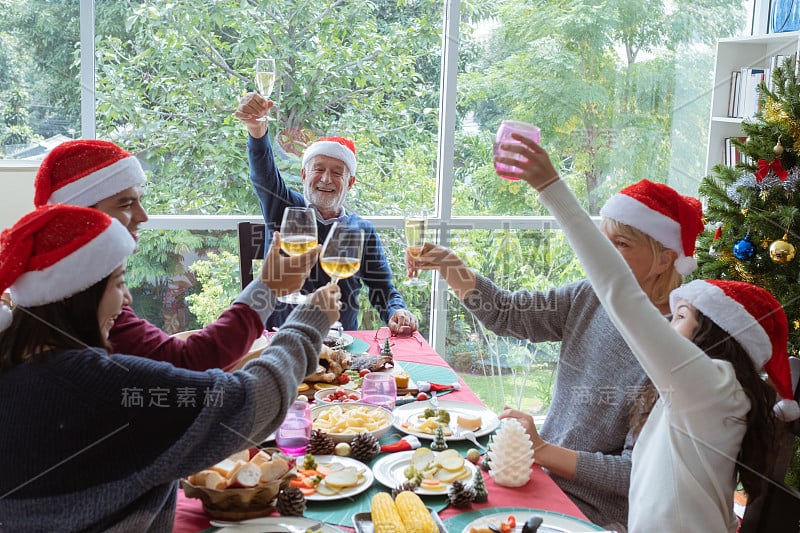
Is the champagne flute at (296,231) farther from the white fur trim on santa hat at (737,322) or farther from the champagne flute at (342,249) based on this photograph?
the white fur trim on santa hat at (737,322)

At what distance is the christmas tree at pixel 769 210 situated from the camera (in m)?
2.96

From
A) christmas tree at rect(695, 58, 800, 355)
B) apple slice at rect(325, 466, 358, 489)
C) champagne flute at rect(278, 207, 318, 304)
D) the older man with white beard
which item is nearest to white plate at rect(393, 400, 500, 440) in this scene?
apple slice at rect(325, 466, 358, 489)

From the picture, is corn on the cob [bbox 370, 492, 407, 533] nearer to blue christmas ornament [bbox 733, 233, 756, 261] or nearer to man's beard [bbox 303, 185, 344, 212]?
man's beard [bbox 303, 185, 344, 212]

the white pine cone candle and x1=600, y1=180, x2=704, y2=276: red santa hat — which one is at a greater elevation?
x1=600, y1=180, x2=704, y2=276: red santa hat

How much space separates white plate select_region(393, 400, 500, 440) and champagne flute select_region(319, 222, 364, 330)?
1.22 feet

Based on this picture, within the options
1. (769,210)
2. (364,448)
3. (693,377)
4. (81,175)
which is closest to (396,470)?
(364,448)

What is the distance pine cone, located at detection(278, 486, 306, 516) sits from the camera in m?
1.39

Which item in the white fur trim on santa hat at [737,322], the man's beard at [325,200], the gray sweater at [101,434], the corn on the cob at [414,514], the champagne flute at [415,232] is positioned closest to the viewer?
the gray sweater at [101,434]

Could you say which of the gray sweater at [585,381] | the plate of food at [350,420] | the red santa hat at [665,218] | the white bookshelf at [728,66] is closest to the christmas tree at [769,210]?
the white bookshelf at [728,66]

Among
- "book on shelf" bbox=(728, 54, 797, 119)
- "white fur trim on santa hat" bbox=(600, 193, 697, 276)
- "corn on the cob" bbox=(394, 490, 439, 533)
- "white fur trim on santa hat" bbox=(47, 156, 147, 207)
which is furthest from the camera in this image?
"book on shelf" bbox=(728, 54, 797, 119)

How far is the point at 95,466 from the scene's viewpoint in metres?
1.18

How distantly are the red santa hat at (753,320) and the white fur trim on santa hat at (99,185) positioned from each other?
4.58 ft

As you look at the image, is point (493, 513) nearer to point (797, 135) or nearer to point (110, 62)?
point (797, 135)

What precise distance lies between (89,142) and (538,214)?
2915mm
